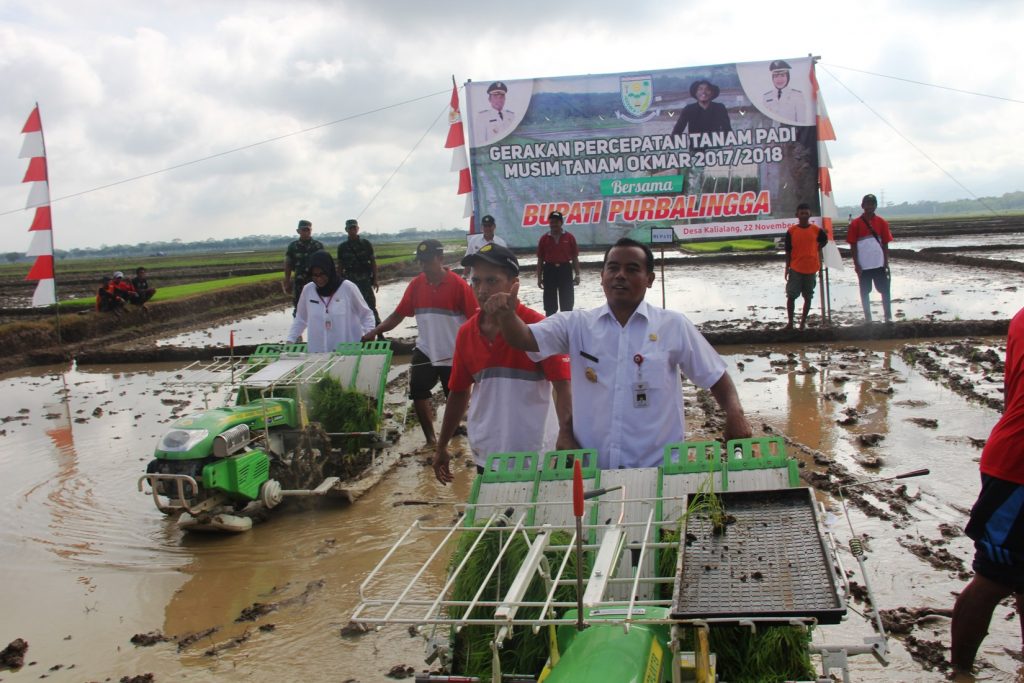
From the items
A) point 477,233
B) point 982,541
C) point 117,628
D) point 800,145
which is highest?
point 800,145

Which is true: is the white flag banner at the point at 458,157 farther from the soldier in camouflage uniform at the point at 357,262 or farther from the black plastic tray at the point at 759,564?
the black plastic tray at the point at 759,564

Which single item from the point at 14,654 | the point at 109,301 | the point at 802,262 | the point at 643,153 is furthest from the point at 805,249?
the point at 109,301

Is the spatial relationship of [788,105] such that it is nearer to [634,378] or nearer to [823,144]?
[823,144]

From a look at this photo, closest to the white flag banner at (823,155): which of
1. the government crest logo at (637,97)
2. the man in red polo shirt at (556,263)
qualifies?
the government crest logo at (637,97)

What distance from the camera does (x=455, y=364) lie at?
4.25m

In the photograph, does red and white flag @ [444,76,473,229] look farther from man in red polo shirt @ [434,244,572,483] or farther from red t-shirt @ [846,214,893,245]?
man in red polo shirt @ [434,244,572,483]

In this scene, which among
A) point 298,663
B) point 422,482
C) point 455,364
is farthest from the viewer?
point 422,482

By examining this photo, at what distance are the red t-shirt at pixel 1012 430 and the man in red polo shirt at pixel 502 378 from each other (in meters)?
1.77

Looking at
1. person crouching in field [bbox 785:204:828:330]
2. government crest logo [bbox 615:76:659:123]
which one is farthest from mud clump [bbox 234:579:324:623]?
government crest logo [bbox 615:76:659:123]

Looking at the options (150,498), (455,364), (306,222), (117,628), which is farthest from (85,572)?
(306,222)

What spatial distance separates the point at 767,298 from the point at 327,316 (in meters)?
12.2

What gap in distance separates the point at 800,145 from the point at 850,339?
11.9 feet

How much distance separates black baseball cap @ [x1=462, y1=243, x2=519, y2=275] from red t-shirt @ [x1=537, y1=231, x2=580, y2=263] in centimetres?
801

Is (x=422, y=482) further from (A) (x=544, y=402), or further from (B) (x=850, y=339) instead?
(B) (x=850, y=339)
